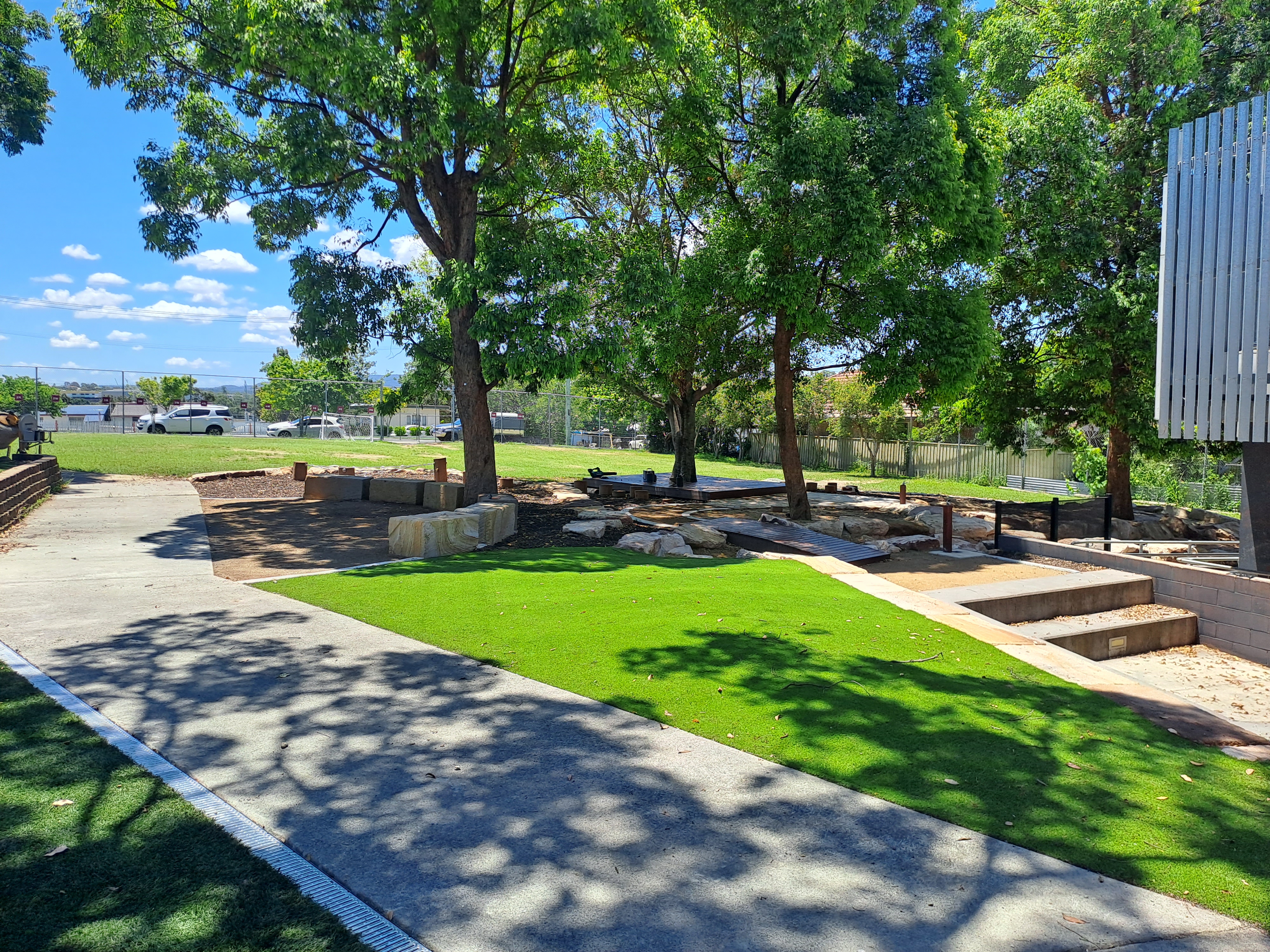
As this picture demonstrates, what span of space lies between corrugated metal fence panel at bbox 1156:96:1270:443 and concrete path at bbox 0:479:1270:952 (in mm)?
10083

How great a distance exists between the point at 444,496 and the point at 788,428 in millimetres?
7543

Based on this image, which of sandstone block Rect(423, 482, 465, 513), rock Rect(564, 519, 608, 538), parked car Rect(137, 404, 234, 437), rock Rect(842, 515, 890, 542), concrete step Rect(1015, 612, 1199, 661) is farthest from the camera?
parked car Rect(137, 404, 234, 437)

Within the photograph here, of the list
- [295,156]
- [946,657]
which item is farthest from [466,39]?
[946,657]

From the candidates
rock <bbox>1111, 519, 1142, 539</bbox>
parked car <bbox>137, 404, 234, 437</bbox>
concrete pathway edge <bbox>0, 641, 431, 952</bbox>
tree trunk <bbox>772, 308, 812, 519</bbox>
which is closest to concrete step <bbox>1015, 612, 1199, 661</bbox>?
rock <bbox>1111, 519, 1142, 539</bbox>

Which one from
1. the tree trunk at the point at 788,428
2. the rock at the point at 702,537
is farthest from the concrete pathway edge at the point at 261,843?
the tree trunk at the point at 788,428

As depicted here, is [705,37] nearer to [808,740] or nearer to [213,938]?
[808,740]

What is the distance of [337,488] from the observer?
17.5 m

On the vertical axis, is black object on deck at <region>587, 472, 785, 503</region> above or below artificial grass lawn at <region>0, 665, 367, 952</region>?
above

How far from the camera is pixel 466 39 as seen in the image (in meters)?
14.1

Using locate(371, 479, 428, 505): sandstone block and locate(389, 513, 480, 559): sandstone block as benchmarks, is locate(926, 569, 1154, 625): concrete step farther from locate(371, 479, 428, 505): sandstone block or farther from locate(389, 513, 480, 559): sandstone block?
locate(371, 479, 428, 505): sandstone block

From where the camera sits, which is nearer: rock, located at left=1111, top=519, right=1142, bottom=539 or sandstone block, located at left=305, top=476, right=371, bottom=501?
rock, located at left=1111, top=519, right=1142, bottom=539

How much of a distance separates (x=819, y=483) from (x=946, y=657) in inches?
778

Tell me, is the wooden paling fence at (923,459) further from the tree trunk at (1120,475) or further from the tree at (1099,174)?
the tree at (1099,174)

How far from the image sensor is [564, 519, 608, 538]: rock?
13.7 meters
